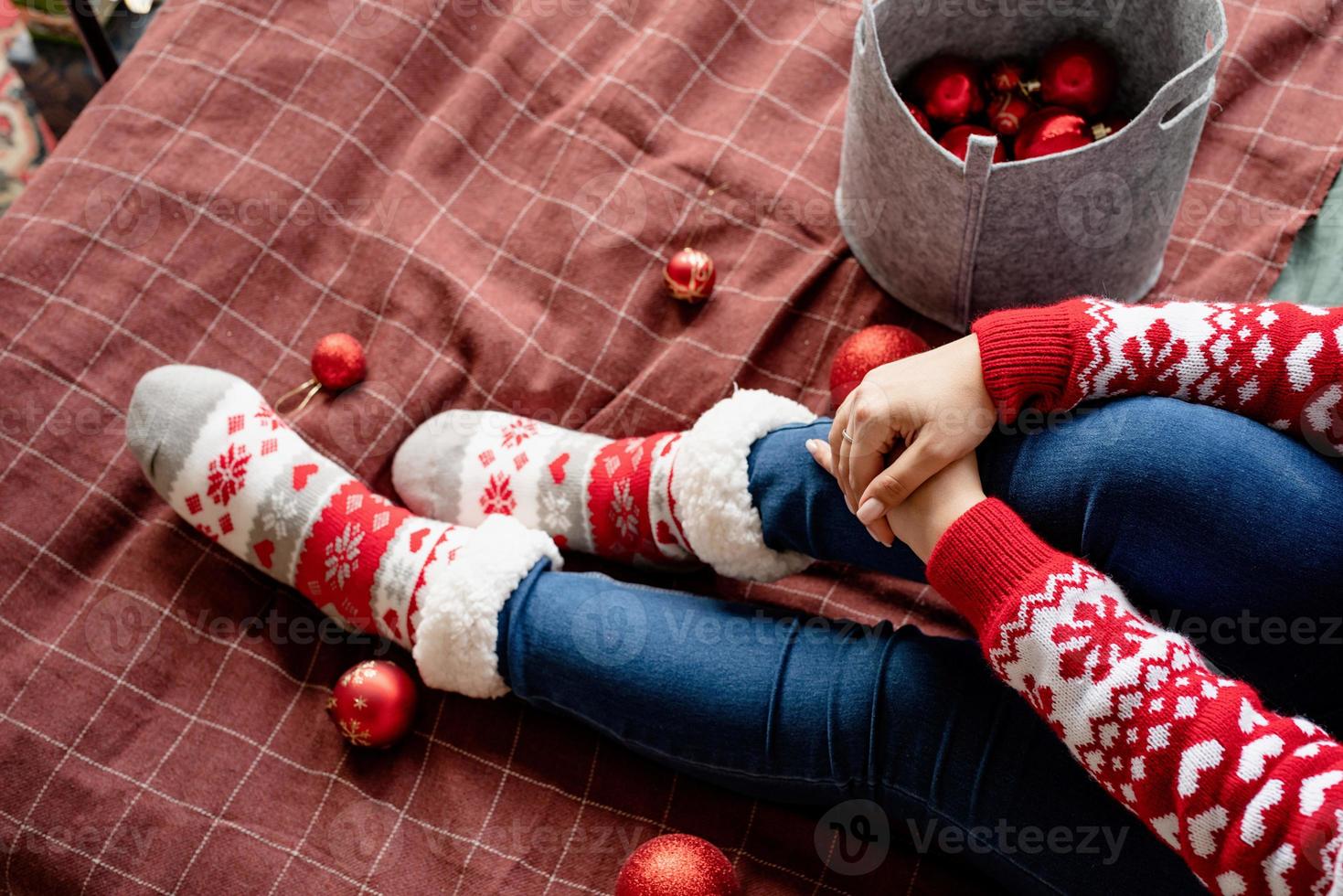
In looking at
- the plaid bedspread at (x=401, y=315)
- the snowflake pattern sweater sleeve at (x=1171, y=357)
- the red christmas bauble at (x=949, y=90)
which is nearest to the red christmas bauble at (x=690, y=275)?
the plaid bedspread at (x=401, y=315)

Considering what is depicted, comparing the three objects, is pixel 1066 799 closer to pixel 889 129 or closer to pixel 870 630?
pixel 870 630

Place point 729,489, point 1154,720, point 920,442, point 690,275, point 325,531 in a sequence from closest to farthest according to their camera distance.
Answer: point 1154,720
point 920,442
point 729,489
point 325,531
point 690,275

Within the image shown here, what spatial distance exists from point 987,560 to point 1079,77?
561mm

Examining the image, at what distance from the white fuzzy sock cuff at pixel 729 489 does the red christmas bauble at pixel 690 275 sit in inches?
8.1

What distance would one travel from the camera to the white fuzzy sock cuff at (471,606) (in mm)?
837

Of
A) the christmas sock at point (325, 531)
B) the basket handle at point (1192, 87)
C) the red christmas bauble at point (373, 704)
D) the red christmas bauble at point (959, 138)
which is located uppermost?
the basket handle at point (1192, 87)

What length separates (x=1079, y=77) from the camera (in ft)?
3.30

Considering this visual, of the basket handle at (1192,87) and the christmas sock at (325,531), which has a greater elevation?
the basket handle at (1192,87)

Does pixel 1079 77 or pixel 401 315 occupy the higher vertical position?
pixel 1079 77

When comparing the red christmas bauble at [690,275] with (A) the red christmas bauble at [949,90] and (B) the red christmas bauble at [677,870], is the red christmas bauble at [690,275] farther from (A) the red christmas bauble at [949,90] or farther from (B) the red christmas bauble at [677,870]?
(B) the red christmas bauble at [677,870]

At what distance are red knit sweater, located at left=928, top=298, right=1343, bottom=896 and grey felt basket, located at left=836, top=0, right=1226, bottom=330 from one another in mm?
184

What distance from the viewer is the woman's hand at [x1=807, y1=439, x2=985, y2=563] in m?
0.71

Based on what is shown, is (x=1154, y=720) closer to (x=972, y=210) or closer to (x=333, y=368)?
(x=972, y=210)

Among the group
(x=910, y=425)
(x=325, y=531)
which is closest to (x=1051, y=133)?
(x=910, y=425)
